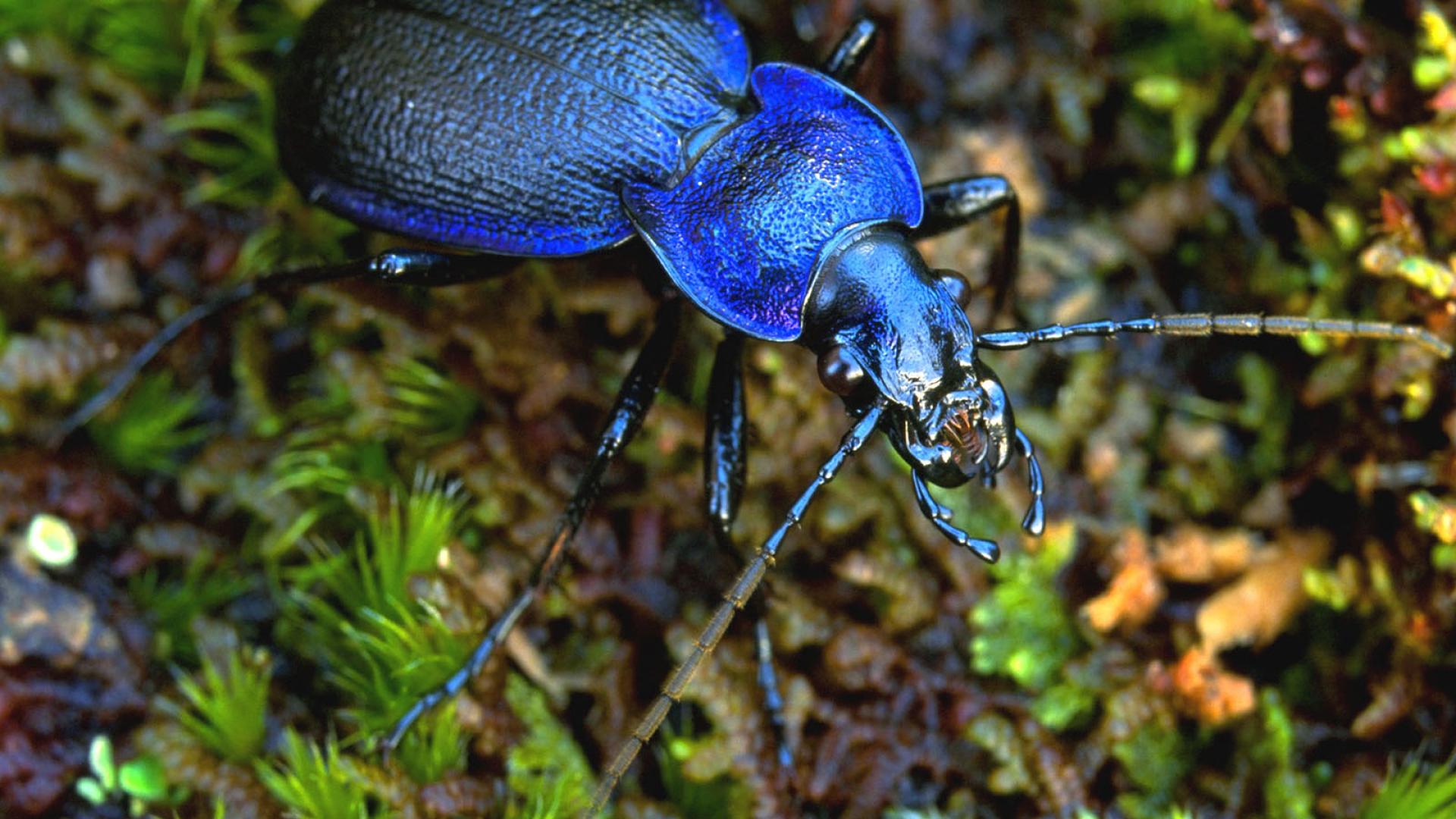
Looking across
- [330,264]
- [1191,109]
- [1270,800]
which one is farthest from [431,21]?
[1270,800]

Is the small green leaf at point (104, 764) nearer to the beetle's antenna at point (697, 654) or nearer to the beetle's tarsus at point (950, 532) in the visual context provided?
the beetle's antenna at point (697, 654)

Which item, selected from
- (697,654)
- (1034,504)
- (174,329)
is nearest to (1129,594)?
(1034,504)

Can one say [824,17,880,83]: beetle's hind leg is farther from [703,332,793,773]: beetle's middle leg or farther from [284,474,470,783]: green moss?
[284,474,470,783]: green moss

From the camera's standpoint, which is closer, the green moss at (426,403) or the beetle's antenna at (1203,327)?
the beetle's antenna at (1203,327)

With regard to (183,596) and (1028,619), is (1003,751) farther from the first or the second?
(183,596)

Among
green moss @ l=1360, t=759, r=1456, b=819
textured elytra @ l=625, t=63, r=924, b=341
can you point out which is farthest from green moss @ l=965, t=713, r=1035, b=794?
textured elytra @ l=625, t=63, r=924, b=341

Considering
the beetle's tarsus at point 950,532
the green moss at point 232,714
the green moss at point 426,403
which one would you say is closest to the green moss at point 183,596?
the green moss at point 232,714
